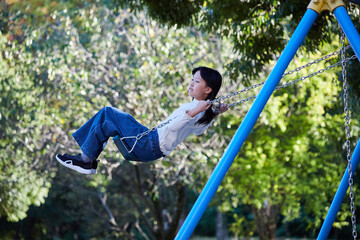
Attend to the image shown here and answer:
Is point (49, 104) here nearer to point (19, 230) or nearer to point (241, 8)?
point (241, 8)

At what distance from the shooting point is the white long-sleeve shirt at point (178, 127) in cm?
391

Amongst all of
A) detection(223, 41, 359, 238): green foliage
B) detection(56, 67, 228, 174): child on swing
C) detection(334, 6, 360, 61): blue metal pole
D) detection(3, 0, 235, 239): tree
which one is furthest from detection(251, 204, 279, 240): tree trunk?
detection(334, 6, 360, 61): blue metal pole

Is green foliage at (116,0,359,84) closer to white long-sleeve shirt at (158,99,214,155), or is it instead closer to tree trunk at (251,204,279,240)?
white long-sleeve shirt at (158,99,214,155)

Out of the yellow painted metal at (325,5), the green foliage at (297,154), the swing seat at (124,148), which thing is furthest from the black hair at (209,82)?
the green foliage at (297,154)

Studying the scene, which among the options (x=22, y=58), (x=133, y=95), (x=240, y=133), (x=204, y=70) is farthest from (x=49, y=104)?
(x=240, y=133)

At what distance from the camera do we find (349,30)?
11.8ft

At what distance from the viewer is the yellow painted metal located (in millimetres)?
3617

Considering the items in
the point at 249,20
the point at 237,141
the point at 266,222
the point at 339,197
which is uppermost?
the point at 249,20

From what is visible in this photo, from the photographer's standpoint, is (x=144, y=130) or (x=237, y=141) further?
(x=144, y=130)

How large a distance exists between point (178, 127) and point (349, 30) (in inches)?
53.2

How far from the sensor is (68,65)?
1048 cm

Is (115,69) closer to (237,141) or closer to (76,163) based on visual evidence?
(76,163)

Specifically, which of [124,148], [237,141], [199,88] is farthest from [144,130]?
[237,141]

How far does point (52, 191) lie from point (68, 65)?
7640 millimetres
